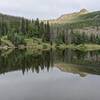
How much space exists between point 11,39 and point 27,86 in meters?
157

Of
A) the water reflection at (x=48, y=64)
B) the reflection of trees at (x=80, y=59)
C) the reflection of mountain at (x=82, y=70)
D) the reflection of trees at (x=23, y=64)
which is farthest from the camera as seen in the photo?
the reflection of trees at (x=80, y=59)

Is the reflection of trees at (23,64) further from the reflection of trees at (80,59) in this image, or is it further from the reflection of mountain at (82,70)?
the reflection of trees at (80,59)

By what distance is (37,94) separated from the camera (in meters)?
38.4

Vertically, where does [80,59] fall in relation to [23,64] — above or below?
below

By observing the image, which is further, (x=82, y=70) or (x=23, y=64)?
(x=23, y=64)

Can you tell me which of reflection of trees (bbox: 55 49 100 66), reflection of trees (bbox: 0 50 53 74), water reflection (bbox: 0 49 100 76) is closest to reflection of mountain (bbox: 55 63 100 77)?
water reflection (bbox: 0 49 100 76)

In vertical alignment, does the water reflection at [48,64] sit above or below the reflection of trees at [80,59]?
above

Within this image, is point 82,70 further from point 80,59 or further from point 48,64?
point 80,59

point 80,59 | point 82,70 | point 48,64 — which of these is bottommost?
point 80,59

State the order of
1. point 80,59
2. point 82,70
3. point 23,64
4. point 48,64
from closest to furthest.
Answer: point 82,70 → point 23,64 → point 48,64 → point 80,59

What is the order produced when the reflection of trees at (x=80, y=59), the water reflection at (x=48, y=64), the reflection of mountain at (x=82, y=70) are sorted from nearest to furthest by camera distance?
the reflection of mountain at (x=82, y=70) < the water reflection at (x=48, y=64) < the reflection of trees at (x=80, y=59)

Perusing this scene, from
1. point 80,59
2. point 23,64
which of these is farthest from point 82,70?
point 80,59

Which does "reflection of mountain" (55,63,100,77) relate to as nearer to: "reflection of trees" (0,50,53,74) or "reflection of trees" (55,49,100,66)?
"reflection of trees" (0,50,53,74)

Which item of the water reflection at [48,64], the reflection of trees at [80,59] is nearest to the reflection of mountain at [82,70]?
the water reflection at [48,64]
